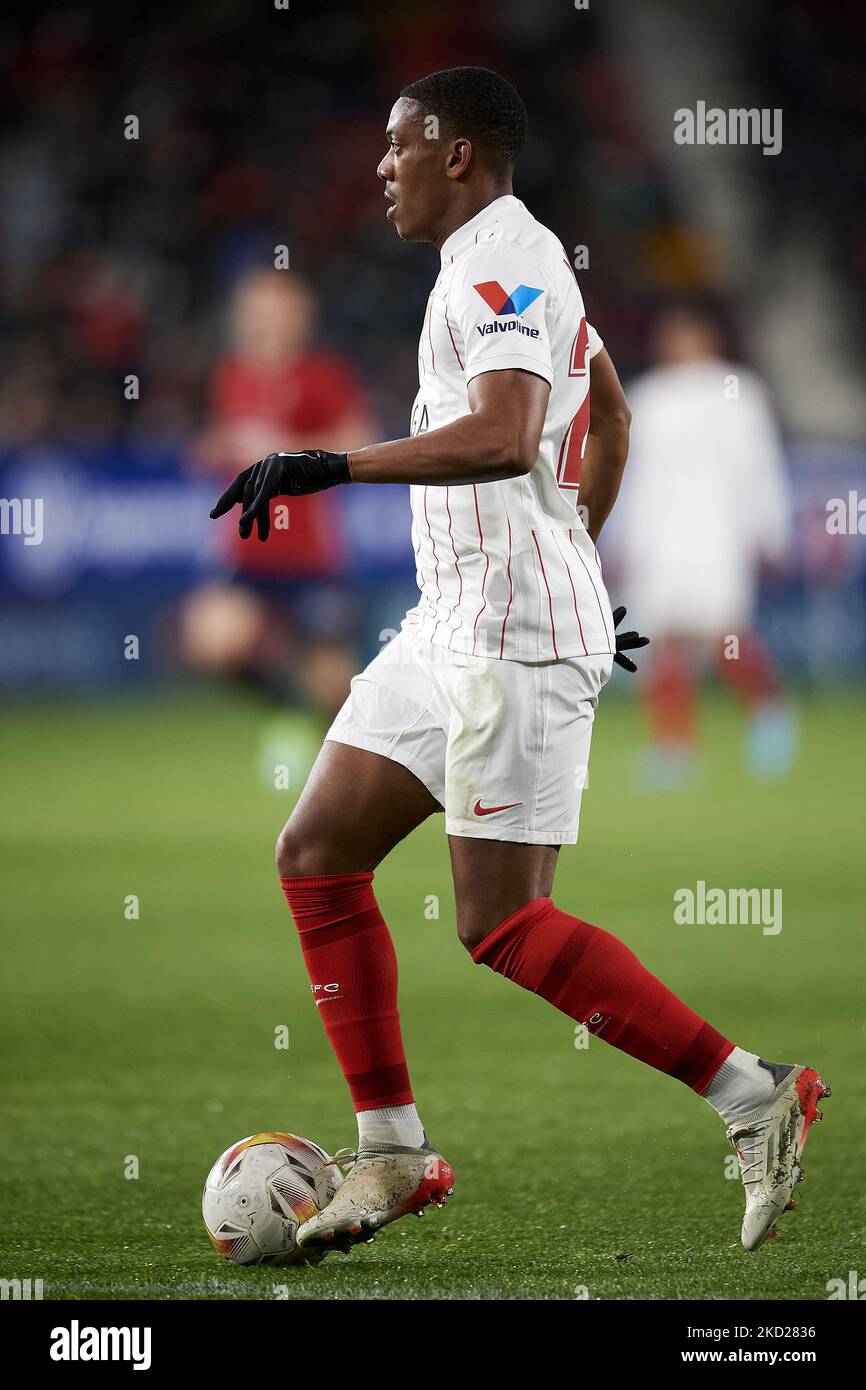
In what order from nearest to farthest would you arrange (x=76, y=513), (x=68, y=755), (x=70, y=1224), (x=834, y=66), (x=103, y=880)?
1. (x=70, y=1224)
2. (x=103, y=880)
3. (x=68, y=755)
4. (x=76, y=513)
5. (x=834, y=66)

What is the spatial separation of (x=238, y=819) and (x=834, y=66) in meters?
8.82

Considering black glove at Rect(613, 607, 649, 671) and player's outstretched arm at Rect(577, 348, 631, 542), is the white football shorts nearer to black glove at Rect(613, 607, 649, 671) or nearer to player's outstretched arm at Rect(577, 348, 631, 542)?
black glove at Rect(613, 607, 649, 671)

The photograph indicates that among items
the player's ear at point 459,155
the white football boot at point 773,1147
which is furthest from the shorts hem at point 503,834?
the player's ear at point 459,155

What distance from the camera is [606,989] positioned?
2.78 meters

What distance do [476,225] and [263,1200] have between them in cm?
154

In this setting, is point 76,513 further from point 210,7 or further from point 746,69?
point 746,69

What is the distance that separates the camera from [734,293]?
14445mm

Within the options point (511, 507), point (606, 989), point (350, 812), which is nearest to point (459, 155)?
point (511, 507)

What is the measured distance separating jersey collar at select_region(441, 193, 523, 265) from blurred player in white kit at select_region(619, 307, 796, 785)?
19.6ft

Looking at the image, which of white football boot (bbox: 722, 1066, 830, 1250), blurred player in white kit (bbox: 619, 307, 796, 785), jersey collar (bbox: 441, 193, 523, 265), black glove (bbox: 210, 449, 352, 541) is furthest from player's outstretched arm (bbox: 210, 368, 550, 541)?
blurred player in white kit (bbox: 619, 307, 796, 785)

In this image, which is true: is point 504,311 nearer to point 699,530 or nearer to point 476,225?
point 476,225

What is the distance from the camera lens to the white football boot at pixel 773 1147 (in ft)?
8.89

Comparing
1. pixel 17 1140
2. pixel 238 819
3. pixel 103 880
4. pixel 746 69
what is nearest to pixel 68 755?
pixel 238 819

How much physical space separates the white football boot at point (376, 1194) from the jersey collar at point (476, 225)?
140cm
